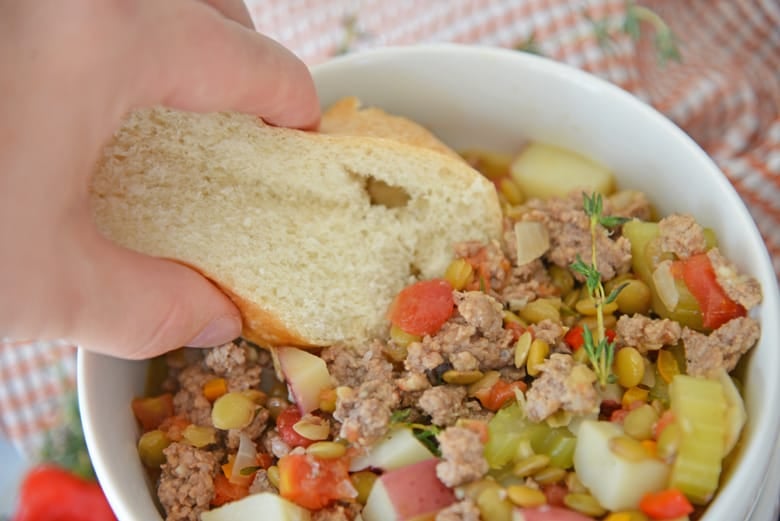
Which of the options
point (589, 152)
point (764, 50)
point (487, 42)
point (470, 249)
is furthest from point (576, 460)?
point (764, 50)

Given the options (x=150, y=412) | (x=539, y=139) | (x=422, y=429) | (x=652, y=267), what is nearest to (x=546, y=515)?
(x=422, y=429)

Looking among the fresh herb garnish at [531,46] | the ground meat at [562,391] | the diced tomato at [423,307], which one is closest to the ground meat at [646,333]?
the ground meat at [562,391]

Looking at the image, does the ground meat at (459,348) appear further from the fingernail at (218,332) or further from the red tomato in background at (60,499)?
the red tomato in background at (60,499)

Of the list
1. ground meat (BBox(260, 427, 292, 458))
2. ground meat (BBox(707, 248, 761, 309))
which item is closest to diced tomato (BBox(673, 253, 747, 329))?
ground meat (BBox(707, 248, 761, 309))

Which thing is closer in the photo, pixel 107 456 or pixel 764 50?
pixel 107 456

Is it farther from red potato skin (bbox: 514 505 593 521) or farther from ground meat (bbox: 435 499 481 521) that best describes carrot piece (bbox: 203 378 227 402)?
red potato skin (bbox: 514 505 593 521)

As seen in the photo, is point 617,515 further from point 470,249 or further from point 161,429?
point 161,429
